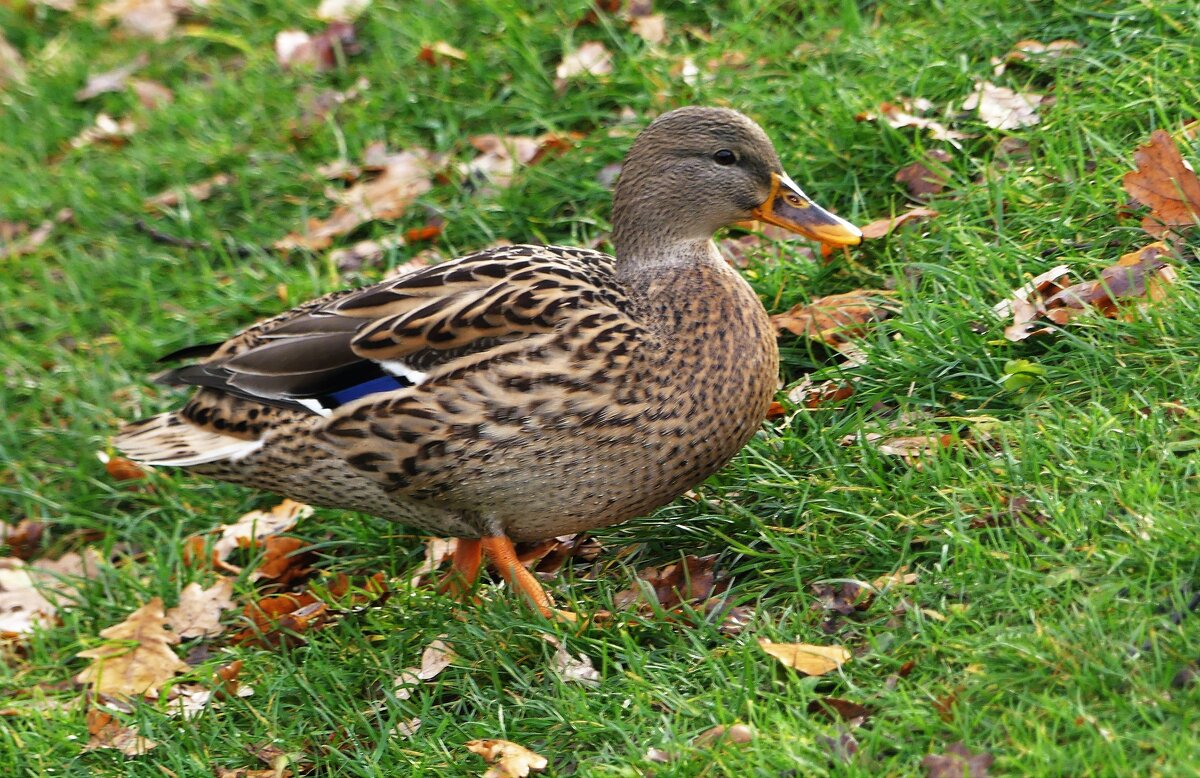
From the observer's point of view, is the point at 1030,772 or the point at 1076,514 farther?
the point at 1076,514

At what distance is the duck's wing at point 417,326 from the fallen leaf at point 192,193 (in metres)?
2.33

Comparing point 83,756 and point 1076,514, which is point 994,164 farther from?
point 83,756

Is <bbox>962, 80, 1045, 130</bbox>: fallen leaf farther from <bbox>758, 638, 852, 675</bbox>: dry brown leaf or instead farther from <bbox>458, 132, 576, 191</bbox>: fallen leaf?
<bbox>758, 638, 852, 675</bbox>: dry brown leaf

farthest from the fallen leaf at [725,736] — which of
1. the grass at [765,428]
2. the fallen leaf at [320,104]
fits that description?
the fallen leaf at [320,104]

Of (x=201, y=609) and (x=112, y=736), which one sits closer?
(x=112, y=736)

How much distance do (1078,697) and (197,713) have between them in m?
2.40

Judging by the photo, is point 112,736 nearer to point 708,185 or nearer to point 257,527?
point 257,527

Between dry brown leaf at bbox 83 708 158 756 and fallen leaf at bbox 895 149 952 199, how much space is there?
9.81 feet

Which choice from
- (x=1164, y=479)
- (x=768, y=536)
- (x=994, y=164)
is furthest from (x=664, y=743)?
(x=994, y=164)

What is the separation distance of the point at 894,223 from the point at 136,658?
2.76 meters

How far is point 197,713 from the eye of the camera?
13.7 ft

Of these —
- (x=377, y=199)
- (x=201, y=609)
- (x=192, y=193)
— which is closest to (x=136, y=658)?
(x=201, y=609)

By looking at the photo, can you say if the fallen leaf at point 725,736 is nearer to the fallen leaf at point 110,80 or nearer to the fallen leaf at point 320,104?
the fallen leaf at point 320,104

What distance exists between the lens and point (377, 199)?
6273 mm
